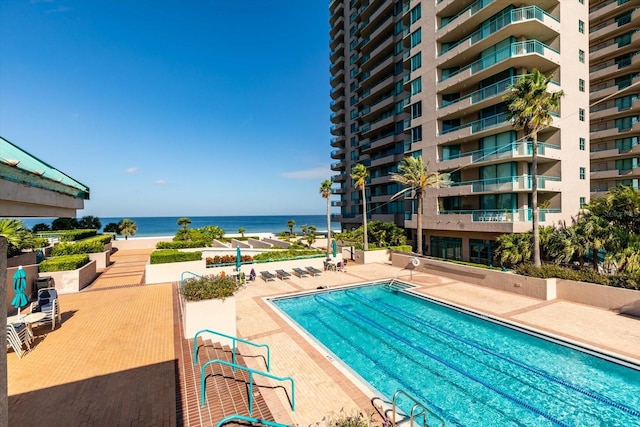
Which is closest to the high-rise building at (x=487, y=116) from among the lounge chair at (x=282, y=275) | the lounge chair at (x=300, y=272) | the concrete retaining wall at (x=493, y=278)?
the concrete retaining wall at (x=493, y=278)

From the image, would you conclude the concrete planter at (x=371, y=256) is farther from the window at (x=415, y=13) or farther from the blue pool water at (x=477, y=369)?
the window at (x=415, y=13)

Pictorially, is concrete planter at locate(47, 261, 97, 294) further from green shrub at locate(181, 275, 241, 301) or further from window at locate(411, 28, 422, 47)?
window at locate(411, 28, 422, 47)

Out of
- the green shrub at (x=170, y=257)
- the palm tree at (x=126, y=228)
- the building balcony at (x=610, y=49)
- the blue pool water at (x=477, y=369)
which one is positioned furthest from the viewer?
the palm tree at (x=126, y=228)

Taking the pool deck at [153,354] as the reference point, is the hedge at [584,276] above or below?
above

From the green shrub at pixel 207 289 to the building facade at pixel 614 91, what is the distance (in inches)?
1799

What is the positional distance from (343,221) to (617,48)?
139 ft

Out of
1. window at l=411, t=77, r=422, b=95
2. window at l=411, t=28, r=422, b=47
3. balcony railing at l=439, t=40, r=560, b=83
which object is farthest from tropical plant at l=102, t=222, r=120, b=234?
balcony railing at l=439, t=40, r=560, b=83

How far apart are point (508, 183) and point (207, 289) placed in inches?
963

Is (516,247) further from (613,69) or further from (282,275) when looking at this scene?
(613,69)

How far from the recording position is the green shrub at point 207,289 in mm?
11352

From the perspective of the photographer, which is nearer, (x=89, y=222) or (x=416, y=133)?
(x=416, y=133)

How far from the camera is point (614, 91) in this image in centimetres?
3581

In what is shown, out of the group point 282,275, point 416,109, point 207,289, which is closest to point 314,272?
point 282,275

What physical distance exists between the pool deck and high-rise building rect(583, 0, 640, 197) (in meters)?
32.4
